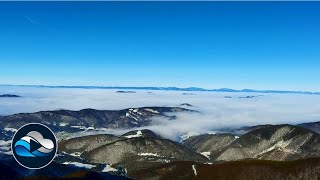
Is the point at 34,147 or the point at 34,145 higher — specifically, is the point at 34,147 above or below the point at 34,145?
below

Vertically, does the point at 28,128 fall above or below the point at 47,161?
above

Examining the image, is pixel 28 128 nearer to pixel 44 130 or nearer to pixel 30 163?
pixel 44 130

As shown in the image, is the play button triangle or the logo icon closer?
the logo icon

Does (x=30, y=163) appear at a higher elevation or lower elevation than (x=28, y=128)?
lower

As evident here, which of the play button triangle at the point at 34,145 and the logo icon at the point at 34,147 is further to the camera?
the play button triangle at the point at 34,145

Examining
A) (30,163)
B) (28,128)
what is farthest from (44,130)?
(30,163)
